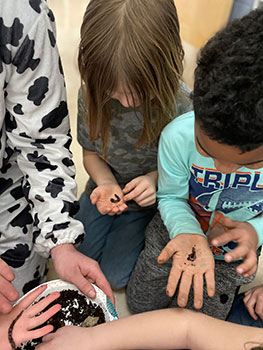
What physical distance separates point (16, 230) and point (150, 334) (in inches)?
16.2

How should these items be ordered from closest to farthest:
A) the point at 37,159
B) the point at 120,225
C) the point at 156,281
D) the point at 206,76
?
the point at 206,76, the point at 37,159, the point at 156,281, the point at 120,225

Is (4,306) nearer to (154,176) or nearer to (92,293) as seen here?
(92,293)

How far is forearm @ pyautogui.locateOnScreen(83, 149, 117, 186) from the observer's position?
43.1 inches

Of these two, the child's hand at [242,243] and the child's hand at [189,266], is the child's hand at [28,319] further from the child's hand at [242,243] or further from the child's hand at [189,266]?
the child's hand at [242,243]

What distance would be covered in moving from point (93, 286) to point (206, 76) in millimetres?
478

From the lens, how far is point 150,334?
76cm

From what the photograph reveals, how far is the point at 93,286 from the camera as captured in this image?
817 millimetres

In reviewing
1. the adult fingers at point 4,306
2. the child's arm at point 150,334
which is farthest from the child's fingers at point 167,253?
the adult fingers at point 4,306

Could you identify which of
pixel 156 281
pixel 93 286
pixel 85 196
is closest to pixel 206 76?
pixel 93 286

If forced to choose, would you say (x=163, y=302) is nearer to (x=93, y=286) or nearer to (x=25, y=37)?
(x=93, y=286)

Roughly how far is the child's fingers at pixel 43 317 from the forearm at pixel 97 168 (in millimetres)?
391

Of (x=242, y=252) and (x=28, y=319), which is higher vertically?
(x=242, y=252)

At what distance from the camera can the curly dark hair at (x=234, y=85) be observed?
0.57 m

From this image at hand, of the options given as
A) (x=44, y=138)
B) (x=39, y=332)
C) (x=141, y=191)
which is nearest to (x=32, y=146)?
(x=44, y=138)
